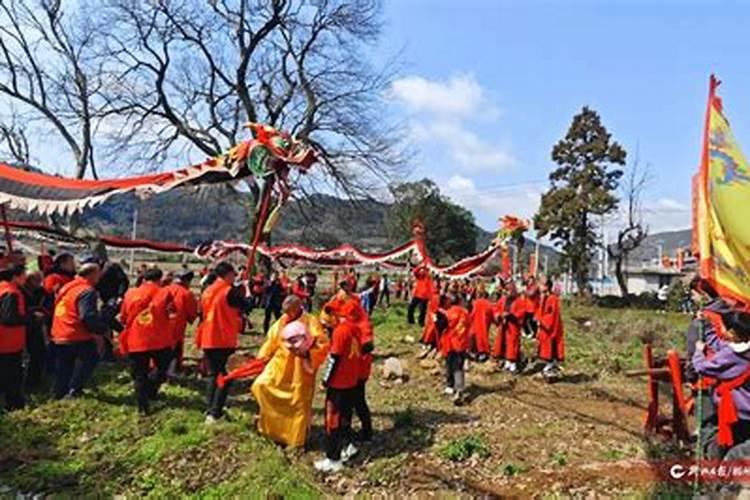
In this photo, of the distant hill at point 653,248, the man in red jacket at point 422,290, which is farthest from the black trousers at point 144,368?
the distant hill at point 653,248

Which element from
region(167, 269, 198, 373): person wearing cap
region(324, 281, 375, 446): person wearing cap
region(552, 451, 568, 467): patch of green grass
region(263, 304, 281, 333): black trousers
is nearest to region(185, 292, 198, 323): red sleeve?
region(167, 269, 198, 373): person wearing cap

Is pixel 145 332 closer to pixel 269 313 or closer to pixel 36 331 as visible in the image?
pixel 36 331

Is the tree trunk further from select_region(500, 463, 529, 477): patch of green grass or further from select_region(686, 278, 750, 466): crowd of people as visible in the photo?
select_region(686, 278, 750, 466): crowd of people

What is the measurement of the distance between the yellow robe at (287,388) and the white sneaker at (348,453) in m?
0.51

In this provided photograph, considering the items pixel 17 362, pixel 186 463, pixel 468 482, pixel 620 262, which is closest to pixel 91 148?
pixel 17 362

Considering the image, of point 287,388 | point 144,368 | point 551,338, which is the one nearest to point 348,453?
point 287,388

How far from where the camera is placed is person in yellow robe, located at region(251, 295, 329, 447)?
7.30 meters

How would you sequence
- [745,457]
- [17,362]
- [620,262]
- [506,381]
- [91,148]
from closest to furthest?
[745,457] → [17,362] → [506,381] → [91,148] → [620,262]

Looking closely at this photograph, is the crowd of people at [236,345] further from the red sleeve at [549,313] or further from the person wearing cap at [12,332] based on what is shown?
the red sleeve at [549,313]

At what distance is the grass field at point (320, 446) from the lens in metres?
6.61

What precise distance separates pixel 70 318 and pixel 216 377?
2.09m

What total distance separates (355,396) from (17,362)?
428 centimetres

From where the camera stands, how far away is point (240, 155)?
8.31 metres

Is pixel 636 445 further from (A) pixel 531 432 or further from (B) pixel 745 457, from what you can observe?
(B) pixel 745 457
